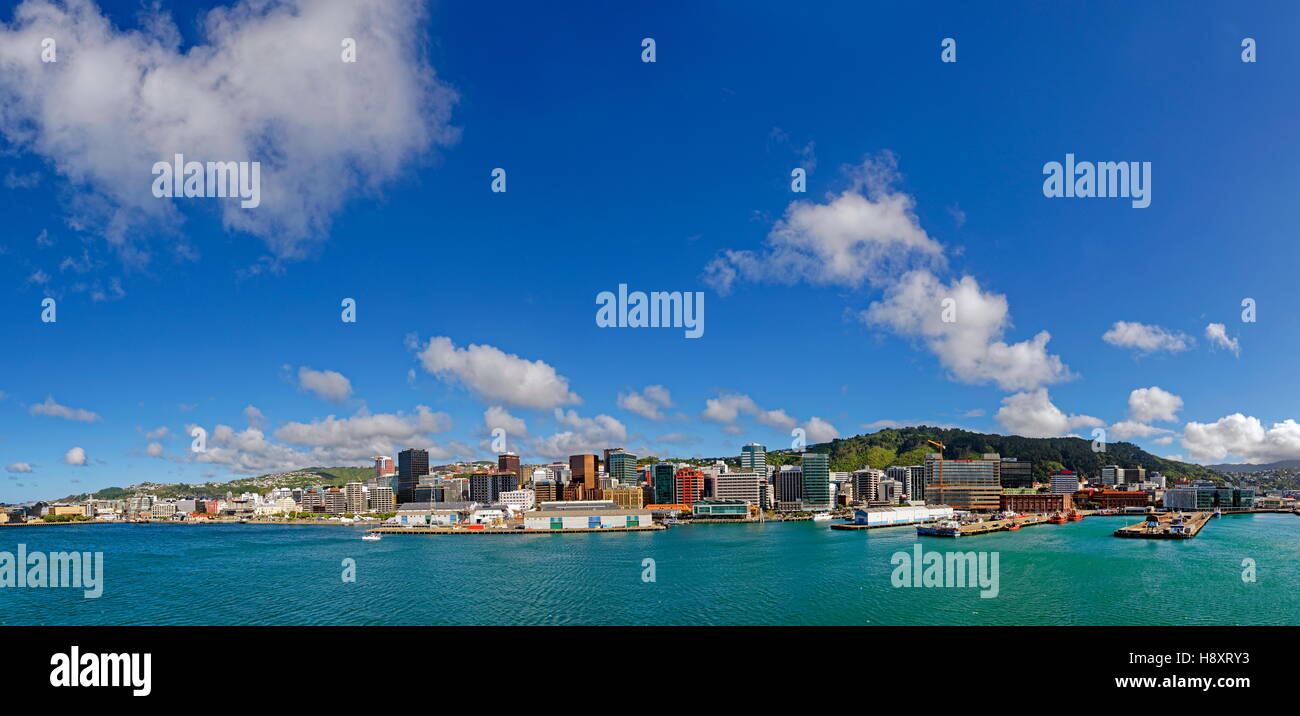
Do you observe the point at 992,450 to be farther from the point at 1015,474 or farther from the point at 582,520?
the point at 582,520

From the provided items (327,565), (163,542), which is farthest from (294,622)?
(163,542)

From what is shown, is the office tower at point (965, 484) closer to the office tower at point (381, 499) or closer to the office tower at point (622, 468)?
the office tower at point (622, 468)

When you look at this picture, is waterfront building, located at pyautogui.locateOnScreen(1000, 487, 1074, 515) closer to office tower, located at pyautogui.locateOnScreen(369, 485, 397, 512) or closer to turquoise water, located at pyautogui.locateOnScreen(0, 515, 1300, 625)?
turquoise water, located at pyautogui.locateOnScreen(0, 515, 1300, 625)

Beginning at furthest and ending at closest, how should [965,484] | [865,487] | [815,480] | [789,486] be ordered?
[865,487] < [789,486] < [815,480] < [965,484]

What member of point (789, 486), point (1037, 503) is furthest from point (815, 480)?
point (1037, 503)

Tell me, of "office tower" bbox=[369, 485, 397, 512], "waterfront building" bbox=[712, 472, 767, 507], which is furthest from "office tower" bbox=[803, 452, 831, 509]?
"office tower" bbox=[369, 485, 397, 512]

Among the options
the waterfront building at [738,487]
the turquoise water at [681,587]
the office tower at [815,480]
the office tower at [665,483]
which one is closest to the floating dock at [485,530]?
the turquoise water at [681,587]
